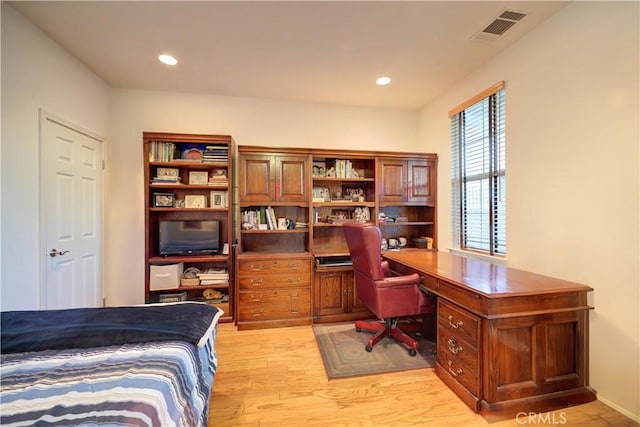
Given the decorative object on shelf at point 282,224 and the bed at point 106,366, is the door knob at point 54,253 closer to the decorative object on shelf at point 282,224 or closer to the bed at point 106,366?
the bed at point 106,366

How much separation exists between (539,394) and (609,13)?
2.43 meters

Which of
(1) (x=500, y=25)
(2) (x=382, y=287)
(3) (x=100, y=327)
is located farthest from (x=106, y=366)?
(1) (x=500, y=25)

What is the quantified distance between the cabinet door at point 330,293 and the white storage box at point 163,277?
1564 millimetres

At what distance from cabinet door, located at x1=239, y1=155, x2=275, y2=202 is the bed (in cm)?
169

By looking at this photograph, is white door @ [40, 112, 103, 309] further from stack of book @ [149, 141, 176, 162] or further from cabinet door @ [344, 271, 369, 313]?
cabinet door @ [344, 271, 369, 313]

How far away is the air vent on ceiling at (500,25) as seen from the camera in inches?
76.2

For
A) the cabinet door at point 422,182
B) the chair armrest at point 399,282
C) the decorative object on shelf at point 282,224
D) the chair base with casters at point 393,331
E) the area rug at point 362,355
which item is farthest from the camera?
the cabinet door at point 422,182

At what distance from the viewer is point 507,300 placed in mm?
1589

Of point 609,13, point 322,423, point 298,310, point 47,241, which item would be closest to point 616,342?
point 322,423

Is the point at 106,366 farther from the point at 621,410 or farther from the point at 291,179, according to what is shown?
the point at 621,410

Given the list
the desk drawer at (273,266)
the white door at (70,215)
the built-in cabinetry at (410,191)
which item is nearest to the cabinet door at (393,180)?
the built-in cabinetry at (410,191)

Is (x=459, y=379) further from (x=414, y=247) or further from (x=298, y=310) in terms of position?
(x=414, y=247)

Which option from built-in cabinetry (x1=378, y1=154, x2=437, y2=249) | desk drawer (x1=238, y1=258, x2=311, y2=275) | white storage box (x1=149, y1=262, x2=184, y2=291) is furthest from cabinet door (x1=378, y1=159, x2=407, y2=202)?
white storage box (x1=149, y1=262, x2=184, y2=291)

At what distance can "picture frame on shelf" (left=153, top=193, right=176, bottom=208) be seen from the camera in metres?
2.97
